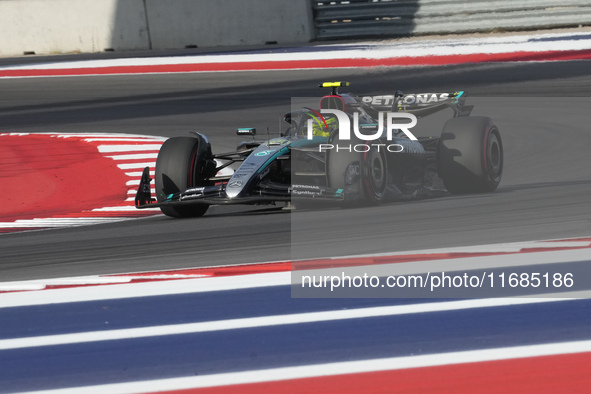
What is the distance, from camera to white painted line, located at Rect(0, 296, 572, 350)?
489 cm

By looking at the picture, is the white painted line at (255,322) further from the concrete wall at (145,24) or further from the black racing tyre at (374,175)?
the concrete wall at (145,24)

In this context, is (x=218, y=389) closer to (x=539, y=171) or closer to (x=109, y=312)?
(x=109, y=312)

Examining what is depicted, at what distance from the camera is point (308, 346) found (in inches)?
179

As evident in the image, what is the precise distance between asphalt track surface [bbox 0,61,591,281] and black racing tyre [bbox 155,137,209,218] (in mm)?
186

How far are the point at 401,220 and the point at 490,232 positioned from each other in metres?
0.75

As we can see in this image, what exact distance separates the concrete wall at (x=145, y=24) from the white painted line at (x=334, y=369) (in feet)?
58.4

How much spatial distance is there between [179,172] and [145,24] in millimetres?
14950

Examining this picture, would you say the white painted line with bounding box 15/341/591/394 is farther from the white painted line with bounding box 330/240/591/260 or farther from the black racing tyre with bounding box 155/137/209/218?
the black racing tyre with bounding box 155/137/209/218

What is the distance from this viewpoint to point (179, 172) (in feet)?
26.5

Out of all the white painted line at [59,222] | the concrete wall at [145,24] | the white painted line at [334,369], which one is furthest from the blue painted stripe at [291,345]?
the concrete wall at [145,24]

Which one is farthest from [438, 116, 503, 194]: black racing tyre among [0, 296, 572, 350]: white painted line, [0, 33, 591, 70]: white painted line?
[0, 33, 591, 70]: white painted line

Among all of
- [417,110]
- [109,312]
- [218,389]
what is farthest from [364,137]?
[218,389]

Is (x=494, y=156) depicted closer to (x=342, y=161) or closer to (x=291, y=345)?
(x=342, y=161)

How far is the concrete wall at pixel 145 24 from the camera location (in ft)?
71.5
